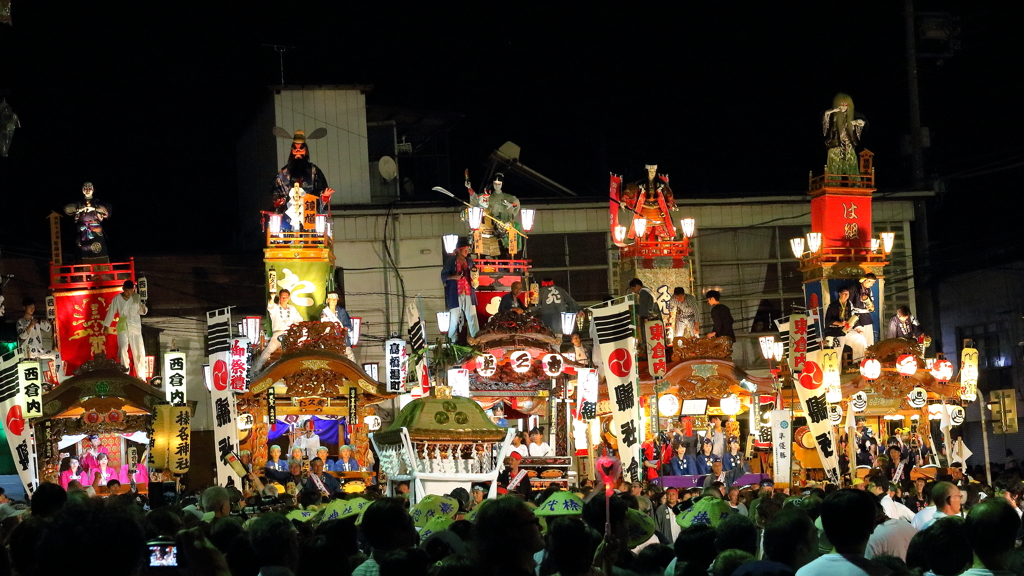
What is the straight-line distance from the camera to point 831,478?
25.8m

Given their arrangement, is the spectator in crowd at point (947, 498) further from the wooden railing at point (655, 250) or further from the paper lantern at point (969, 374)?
the wooden railing at point (655, 250)

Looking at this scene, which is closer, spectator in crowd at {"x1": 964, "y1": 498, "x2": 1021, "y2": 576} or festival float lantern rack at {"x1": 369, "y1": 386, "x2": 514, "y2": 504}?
spectator in crowd at {"x1": 964, "y1": 498, "x2": 1021, "y2": 576}

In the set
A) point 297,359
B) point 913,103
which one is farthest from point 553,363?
point 913,103

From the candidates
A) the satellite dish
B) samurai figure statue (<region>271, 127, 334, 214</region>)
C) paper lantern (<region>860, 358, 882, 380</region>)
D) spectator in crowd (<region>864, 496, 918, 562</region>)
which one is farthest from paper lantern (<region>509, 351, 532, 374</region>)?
spectator in crowd (<region>864, 496, 918, 562</region>)

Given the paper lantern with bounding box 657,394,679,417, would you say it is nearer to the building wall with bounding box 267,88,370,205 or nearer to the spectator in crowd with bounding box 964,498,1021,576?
the building wall with bounding box 267,88,370,205

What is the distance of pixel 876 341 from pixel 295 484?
14895 mm

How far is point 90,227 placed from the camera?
2877 centimetres

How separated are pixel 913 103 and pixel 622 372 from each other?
1911 cm

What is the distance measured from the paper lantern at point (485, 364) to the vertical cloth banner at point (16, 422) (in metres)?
9.46

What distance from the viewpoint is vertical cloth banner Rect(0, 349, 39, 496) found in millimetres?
24719

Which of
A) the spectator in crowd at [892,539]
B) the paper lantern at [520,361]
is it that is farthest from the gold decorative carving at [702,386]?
the spectator in crowd at [892,539]

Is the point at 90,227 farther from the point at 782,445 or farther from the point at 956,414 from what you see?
the point at 956,414

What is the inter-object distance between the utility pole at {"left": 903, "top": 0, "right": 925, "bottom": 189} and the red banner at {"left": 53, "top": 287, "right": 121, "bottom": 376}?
23832mm

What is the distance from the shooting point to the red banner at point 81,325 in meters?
28.5
